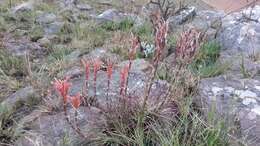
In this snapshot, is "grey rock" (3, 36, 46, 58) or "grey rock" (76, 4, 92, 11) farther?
"grey rock" (76, 4, 92, 11)

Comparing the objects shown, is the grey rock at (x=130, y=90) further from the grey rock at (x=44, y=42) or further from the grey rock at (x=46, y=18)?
the grey rock at (x=46, y=18)

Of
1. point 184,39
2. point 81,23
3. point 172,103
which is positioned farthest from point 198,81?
point 81,23

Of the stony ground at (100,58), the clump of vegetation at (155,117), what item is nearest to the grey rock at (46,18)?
the stony ground at (100,58)

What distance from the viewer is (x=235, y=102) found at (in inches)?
124

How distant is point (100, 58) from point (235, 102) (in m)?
1.53

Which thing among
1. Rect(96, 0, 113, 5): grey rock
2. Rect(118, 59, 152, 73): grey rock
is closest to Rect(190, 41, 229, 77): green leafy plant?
Rect(118, 59, 152, 73): grey rock

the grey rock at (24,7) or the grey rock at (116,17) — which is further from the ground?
the grey rock at (24,7)

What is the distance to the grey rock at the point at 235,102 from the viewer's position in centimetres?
289

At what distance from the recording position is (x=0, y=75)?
409 centimetres

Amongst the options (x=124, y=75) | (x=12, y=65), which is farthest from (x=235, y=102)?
(x=12, y=65)

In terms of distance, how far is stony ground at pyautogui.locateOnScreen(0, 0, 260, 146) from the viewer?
308 centimetres

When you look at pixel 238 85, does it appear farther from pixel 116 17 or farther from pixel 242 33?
pixel 116 17

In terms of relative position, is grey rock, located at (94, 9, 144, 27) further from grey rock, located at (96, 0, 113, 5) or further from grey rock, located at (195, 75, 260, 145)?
grey rock, located at (195, 75, 260, 145)

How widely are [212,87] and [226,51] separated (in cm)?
113
